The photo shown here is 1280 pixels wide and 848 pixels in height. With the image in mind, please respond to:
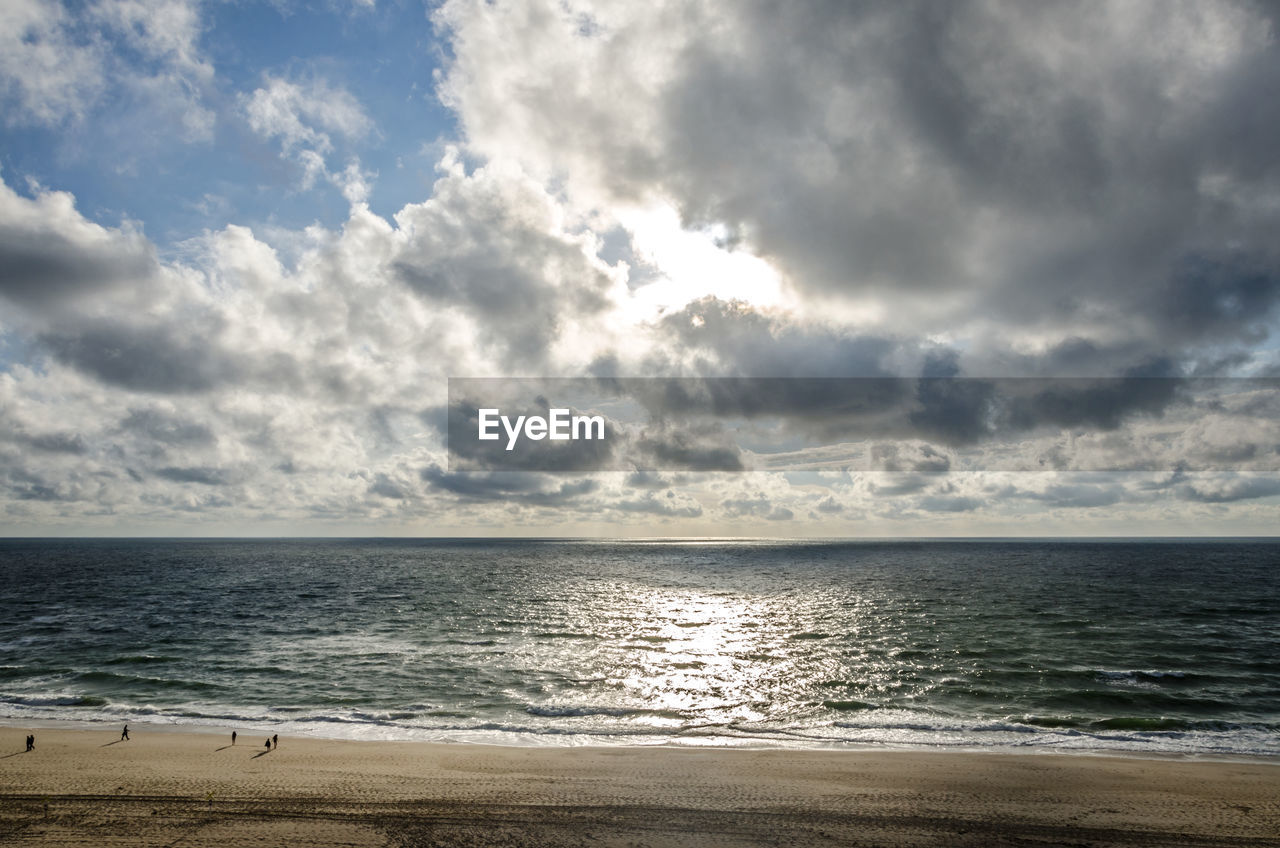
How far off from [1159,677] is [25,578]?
449 feet

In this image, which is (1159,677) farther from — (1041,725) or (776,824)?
(776,824)

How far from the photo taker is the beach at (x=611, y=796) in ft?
45.9

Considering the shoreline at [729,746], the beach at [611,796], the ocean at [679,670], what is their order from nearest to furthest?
the beach at [611,796], the shoreline at [729,746], the ocean at [679,670]

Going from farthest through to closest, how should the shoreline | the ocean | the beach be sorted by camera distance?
1. the ocean
2. the shoreline
3. the beach

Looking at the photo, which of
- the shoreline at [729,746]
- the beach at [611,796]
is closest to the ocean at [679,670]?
the shoreline at [729,746]

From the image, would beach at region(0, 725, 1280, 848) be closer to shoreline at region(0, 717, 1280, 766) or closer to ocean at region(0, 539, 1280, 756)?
shoreline at region(0, 717, 1280, 766)

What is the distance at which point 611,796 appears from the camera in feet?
52.8

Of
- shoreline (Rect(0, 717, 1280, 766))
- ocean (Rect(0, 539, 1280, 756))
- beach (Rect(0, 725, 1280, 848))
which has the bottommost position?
ocean (Rect(0, 539, 1280, 756))

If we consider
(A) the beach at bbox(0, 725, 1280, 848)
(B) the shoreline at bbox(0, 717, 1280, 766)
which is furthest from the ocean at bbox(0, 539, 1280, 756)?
(A) the beach at bbox(0, 725, 1280, 848)

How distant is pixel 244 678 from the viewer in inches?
1224

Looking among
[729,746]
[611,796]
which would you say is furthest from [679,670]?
[611,796]

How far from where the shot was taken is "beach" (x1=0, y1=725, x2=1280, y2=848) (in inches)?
551

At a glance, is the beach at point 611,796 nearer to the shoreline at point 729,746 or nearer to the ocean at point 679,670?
the shoreline at point 729,746

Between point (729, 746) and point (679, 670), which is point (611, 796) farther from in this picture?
point (679, 670)
